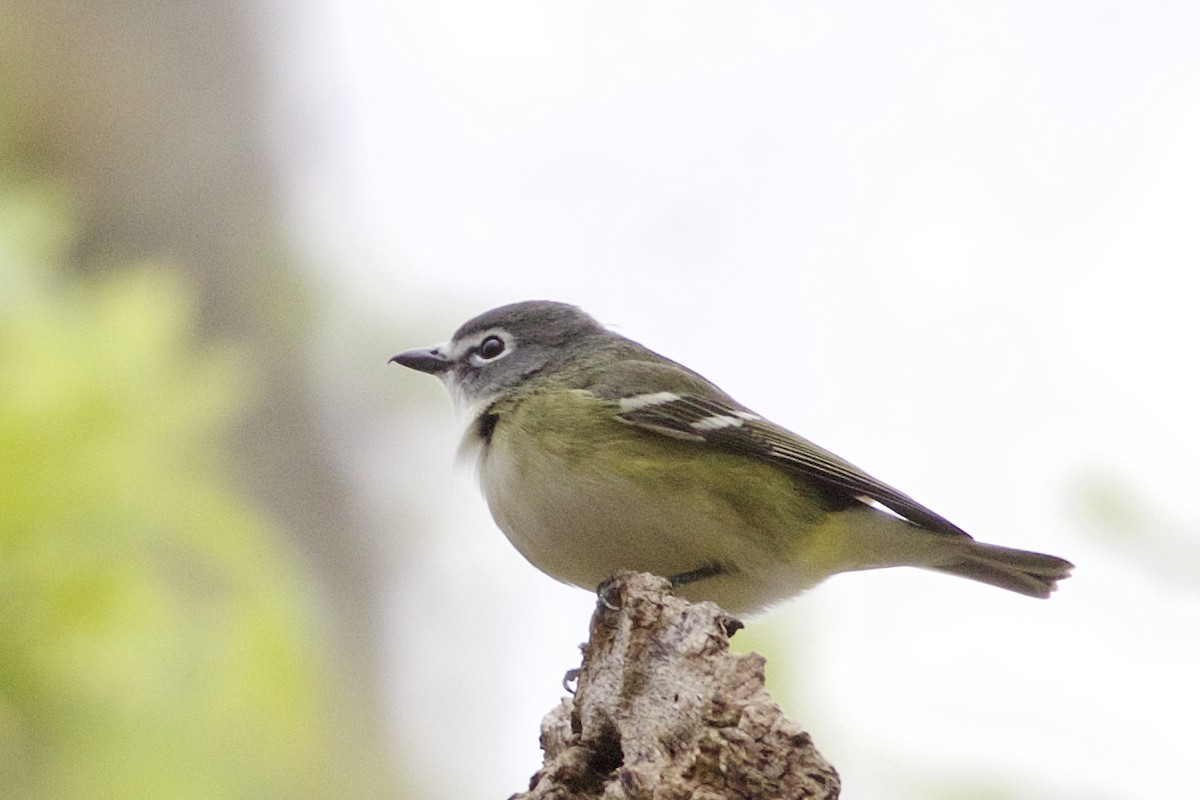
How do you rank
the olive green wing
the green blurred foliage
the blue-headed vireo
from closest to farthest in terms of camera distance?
the green blurred foliage
the blue-headed vireo
the olive green wing

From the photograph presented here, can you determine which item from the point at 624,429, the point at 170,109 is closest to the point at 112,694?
the point at 624,429

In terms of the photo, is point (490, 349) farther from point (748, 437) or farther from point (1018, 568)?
point (1018, 568)

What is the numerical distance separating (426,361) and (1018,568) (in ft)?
5.91

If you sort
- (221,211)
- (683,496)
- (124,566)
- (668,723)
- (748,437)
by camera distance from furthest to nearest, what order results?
(221,211) → (748,437) → (683,496) → (124,566) → (668,723)

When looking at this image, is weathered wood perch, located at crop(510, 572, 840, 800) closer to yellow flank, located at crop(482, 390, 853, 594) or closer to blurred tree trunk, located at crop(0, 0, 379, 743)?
yellow flank, located at crop(482, 390, 853, 594)

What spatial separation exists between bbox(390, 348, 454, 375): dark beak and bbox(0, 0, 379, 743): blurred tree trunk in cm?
41

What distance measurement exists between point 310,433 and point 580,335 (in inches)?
52.1

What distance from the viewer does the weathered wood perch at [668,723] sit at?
1.61 meters

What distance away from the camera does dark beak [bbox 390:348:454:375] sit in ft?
13.7

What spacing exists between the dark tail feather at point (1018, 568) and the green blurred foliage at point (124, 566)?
198 centimetres

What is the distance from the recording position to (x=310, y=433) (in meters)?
5.10

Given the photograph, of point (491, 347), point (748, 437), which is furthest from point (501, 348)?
point (748, 437)

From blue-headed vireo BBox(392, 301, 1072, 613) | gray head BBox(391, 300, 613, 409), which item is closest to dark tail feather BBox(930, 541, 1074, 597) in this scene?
blue-headed vireo BBox(392, 301, 1072, 613)

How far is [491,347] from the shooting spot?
13.7ft
